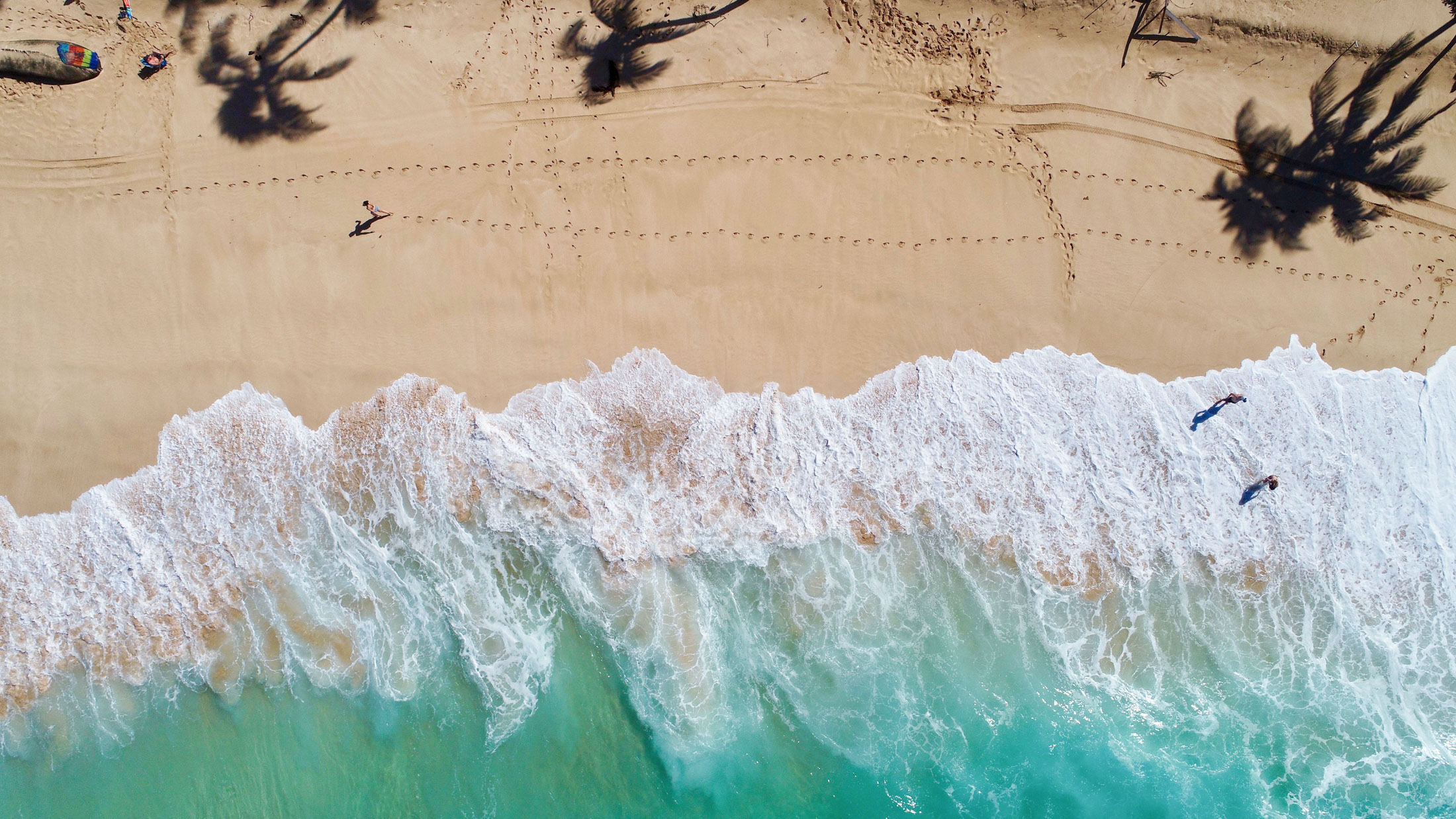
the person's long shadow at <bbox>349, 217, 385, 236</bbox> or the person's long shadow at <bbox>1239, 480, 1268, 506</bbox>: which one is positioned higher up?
the person's long shadow at <bbox>349, 217, 385, 236</bbox>

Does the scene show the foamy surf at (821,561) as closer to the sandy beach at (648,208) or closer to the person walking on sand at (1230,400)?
the person walking on sand at (1230,400)

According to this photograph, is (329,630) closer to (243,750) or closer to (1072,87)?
(243,750)

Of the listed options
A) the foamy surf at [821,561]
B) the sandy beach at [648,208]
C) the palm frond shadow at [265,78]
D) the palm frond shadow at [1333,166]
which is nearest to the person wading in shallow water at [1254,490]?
the foamy surf at [821,561]

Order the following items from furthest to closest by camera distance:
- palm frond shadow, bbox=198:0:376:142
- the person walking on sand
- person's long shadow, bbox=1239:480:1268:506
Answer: palm frond shadow, bbox=198:0:376:142 < person's long shadow, bbox=1239:480:1268:506 < the person walking on sand

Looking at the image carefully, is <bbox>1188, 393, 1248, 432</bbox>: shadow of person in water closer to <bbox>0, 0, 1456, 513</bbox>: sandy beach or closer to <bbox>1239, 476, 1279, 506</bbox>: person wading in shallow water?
<bbox>0, 0, 1456, 513</bbox>: sandy beach

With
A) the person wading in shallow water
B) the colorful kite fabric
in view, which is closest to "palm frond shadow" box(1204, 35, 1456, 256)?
the person wading in shallow water

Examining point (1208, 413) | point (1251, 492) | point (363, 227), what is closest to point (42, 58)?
point (363, 227)

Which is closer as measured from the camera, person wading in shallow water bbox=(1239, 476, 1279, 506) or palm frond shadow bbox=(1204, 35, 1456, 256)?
person wading in shallow water bbox=(1239, 476, 1279, 506)

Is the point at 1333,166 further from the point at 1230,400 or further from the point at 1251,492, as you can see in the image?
the point at 1251,492

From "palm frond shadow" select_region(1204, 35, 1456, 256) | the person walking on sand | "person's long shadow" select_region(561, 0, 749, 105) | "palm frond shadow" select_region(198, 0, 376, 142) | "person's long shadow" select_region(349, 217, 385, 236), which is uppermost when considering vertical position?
"palm frond shadow" select_region(198, 0, 376, 142)
